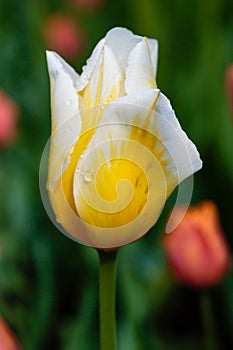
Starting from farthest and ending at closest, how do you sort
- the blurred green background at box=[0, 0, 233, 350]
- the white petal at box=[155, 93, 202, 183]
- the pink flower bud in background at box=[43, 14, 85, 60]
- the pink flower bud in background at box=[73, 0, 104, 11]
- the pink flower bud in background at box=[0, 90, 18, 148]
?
the pink flower bud in background at box=[73, 0, 104, 11] → the pink flower bud in background at box=[43, 14, 85, 60] → the pink flower bud in background at box=[0, 90, 18, 148] → the blurred green background at box=[0, 0, 233, 350] → the white petal at box=[155, 93, 202, 183]

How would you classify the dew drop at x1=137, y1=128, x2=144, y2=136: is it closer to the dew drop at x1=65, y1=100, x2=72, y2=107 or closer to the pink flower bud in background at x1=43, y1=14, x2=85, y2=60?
the dew drop at x1=65, y1=100, x2=72, y2=107

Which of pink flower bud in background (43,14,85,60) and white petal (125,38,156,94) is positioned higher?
white petal (125,38,156,94)

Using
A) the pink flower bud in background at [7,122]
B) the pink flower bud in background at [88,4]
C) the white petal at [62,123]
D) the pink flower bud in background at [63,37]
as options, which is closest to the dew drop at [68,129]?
the white petal at [62,123]

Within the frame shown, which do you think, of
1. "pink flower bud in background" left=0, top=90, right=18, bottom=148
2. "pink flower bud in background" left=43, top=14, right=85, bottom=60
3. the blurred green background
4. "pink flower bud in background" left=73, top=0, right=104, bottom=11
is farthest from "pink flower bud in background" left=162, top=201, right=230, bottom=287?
"pink flower bud in background" left=73, top=0, right=104, bottom=11

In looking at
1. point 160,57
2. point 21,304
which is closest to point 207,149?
point 160,57

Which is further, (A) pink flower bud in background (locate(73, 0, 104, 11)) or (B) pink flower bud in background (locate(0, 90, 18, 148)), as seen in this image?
(A) pink flower bud in background (locate(73, 0, 104, 11))

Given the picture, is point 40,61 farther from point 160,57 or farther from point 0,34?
point 160,57

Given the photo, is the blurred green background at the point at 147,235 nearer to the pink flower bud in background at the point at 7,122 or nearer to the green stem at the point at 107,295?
the pink flower bud in background at the point at 7,122

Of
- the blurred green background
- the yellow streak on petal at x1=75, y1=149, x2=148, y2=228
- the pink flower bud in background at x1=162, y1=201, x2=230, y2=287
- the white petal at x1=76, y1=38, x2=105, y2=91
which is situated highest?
the white petal at x1=76, y1=38, x2=105, y2=91
